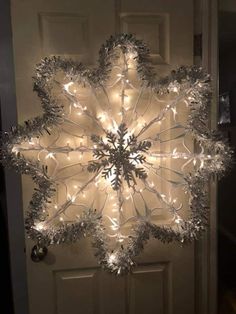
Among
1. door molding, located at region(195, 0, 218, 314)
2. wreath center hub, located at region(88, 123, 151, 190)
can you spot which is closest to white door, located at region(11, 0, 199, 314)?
door molding, located at region(195, 0, 218, 314)

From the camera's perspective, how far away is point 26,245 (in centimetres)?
138

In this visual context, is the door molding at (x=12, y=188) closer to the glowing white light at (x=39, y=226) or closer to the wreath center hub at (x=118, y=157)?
the glowing white light at (x=39, y=226)

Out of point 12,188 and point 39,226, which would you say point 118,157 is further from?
point 12,188

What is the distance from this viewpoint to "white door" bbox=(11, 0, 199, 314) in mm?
1284

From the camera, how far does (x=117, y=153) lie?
3.81 feet

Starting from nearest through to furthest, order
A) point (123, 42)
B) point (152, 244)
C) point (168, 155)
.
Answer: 1. point (123, 42)
2. point (168, 155)
3. point (152, 244)

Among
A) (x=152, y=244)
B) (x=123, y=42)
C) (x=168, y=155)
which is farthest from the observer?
(x=152, y=244)

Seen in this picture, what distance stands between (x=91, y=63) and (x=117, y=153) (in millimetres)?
432

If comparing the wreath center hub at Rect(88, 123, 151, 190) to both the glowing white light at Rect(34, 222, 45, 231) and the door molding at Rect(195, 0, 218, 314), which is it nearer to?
the glowing white light at Rect(34, 222, 45, 231)

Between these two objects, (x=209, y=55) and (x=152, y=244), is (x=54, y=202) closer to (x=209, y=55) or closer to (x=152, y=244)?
(x=152, y=244)

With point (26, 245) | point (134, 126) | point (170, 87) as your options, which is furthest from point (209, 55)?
point (26, 245)

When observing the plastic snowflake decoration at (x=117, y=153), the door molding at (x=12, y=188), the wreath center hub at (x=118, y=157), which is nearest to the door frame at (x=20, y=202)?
the door molding at (x=12, y=188)

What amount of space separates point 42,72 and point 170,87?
486 millimetres

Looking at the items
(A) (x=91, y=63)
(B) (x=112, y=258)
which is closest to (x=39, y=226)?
(B) (x=112, y=258)
